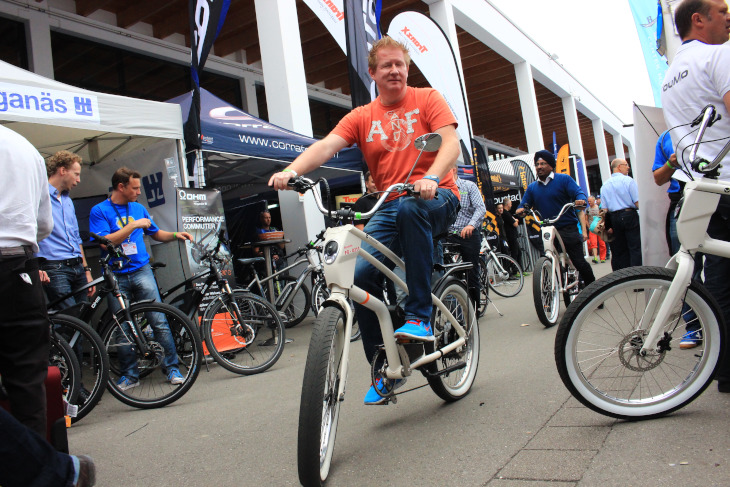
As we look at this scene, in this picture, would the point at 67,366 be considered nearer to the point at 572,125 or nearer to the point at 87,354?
the point at 87,354

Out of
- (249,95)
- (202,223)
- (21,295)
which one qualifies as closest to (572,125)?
(249,95)

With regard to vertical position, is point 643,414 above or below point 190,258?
below

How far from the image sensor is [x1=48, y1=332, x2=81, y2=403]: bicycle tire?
144 inches

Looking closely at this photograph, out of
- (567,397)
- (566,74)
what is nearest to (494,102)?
(566,74)

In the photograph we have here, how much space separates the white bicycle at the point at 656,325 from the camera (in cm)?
A: 241

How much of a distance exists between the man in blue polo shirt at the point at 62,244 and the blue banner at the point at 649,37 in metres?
6.05

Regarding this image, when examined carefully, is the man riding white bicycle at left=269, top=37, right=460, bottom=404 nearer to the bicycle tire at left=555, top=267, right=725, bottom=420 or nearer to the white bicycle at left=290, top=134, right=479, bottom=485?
the white bicycle at left=290, top=134, right=479, bottom=485

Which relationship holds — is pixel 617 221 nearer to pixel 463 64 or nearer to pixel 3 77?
pixel 3 77

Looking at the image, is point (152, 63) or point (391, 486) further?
point (152, 63)

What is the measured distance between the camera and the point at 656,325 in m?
2.42

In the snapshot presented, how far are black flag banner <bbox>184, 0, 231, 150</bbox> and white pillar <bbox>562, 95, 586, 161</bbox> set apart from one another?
59.4 feet

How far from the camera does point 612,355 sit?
251 cm

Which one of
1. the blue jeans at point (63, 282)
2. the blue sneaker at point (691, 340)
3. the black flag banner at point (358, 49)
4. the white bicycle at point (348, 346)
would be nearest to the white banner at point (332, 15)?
the black flag banner at point (358, 49)

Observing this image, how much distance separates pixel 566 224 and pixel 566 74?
1898cm
